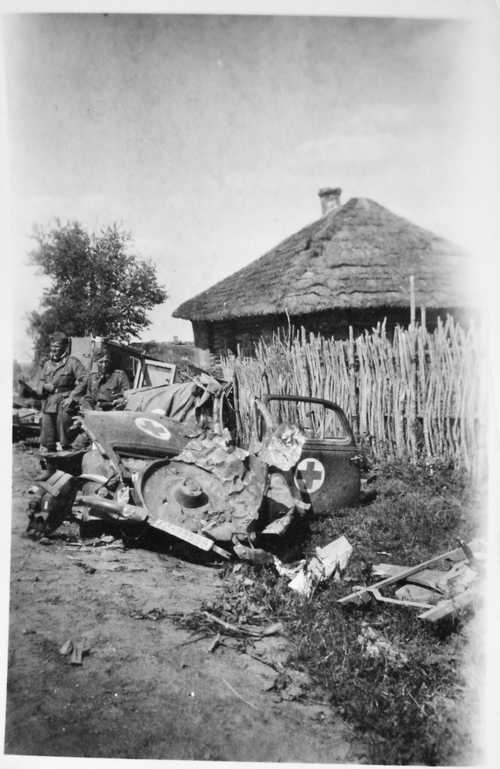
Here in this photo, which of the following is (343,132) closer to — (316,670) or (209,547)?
(209,547)

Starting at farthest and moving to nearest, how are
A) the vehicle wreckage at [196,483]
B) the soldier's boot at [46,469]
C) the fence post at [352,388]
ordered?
the fence post at [352,388] → the soldier's boot at [46,469] → the vehicle wreckage at [196,483]

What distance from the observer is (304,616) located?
9.32 ft

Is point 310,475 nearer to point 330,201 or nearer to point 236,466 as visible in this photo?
point 236,466

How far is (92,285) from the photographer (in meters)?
5.39

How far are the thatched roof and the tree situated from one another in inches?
92.0

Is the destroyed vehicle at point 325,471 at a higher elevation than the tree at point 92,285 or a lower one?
lower

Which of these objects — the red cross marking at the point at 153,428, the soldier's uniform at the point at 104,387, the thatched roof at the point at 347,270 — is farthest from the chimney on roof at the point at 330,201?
the red cross marking at the point at 153,428

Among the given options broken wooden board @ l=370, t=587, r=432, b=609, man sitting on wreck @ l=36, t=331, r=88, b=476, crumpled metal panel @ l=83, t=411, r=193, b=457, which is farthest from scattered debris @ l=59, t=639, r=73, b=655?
man sitting on wreck @ l=36, t=331, r=88, b=476

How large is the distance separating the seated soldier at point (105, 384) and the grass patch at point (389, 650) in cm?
339

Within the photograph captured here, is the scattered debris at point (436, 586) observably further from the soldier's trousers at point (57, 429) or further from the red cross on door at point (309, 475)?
the soldier's trousers at point (57, 429)

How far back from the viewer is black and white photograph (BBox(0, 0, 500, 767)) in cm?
226

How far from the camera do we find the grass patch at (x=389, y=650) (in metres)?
2.16

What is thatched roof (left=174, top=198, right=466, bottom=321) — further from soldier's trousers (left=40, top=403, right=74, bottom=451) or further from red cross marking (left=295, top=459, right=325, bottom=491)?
red cross marking (left=295, top=459, right=325, bottom=491)

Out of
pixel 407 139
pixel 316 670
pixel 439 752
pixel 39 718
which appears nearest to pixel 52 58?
pixel 407 139
